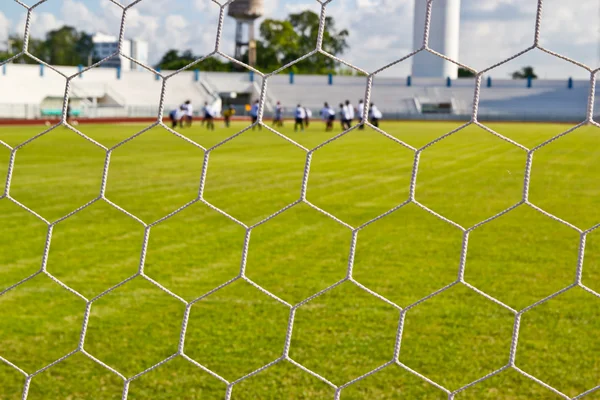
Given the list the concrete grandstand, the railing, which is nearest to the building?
the railing

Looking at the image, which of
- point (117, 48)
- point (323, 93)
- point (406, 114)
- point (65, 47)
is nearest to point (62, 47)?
point (65, 47)

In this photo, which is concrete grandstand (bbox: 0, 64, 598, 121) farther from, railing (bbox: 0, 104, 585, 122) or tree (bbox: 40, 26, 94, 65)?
tree (bbox: 40, 26, 94, 65)

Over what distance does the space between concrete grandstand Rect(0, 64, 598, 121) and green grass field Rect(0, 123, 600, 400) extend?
37.9m

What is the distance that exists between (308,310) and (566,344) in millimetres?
1273

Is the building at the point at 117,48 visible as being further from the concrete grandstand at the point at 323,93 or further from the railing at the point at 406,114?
the concrete grandstand at the point at 323,93

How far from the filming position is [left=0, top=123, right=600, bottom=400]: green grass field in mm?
3289

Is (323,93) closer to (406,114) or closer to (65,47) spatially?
(406,114)

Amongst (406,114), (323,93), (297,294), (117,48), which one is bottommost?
(406,114)

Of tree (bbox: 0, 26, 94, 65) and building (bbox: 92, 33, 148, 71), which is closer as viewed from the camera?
building (bbox: 92, 33, 148, 71)

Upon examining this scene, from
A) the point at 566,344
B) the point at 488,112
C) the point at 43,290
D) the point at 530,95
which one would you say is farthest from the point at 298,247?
the point at 530,95

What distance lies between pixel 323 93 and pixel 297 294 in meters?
50.3

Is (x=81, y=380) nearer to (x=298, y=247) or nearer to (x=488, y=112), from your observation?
(x=298, y=247)

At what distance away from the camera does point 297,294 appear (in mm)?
4535

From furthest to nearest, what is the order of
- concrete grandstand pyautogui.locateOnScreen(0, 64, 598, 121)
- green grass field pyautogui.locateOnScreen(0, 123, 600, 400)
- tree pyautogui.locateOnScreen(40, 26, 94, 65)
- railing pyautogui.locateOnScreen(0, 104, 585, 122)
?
concrete grandstand pyautogui.locateOnScreen(0, 64, 598, 121) → railing pyautogui.locateOnScreen(0, 104, 585, 122) → tree pyautogui.locateOnScreen(40, 26, 94, 65) → green grass field pyautogui.locateOnScreen(0, 123, 600, 400)
